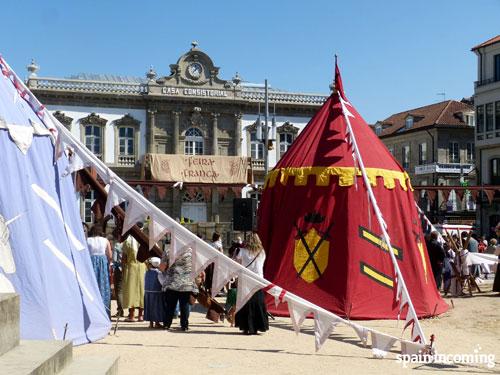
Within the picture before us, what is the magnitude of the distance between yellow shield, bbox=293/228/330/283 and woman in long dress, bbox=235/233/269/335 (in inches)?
67.2

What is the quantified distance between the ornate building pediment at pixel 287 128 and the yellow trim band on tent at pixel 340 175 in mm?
30093

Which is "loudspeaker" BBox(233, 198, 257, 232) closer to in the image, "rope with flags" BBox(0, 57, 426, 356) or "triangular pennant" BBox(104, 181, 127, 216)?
"rope with flags" BBox(0, 57, 426, 356)

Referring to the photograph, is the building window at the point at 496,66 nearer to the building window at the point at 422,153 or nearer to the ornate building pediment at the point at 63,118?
the building window at the point at 422,153

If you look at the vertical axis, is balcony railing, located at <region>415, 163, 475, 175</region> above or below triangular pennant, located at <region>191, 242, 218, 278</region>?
above

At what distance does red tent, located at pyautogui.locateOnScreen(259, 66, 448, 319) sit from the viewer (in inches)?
476

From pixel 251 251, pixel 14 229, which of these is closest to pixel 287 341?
pixel 251 251

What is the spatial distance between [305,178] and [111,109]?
30024mm

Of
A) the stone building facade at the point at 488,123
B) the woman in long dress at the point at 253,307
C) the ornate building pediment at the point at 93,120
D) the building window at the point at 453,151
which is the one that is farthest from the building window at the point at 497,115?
the woman in long dress at the point at 253,307

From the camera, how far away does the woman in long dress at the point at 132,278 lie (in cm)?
1190

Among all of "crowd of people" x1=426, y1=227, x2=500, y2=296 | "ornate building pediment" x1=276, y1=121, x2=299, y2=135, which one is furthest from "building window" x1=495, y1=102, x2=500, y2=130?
"crowd of people" x1=426, y1=227, x2=500, y2=296

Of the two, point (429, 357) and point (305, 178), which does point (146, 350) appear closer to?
point (429, 357)

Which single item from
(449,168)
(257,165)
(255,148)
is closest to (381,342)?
(257,165)

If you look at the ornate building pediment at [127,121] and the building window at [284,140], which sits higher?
the ornate building pediment at [127,121]

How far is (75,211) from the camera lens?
31.7 ft
